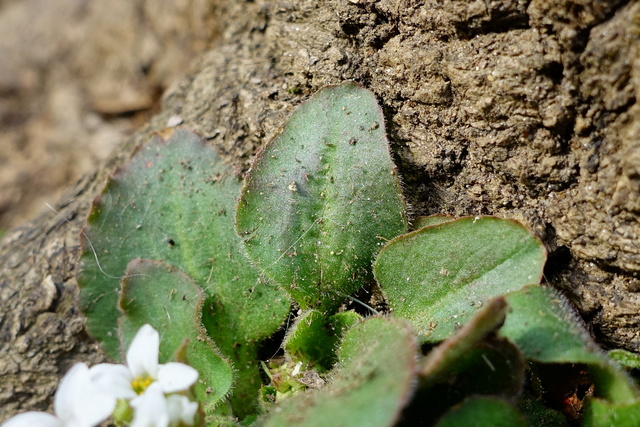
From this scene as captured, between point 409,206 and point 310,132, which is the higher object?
point 310,132

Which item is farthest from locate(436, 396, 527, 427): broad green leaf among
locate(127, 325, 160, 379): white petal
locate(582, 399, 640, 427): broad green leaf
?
locate(127, 325, 160, 379): white petal

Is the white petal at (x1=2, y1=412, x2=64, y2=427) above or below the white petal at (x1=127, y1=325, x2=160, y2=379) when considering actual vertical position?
Answer: below

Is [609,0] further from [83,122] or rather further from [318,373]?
[83,122]

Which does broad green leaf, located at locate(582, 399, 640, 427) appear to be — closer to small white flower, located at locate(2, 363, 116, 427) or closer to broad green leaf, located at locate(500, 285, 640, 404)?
broad green leaf, located at locate(500, 285, 640, 404)

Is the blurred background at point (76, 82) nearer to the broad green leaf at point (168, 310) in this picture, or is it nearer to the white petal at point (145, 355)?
the broad green leaf at point (168, 310)

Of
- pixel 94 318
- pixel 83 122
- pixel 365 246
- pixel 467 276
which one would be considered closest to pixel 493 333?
pixel 467 276

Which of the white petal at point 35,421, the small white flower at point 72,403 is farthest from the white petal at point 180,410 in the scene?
the white petal at point 35,421
